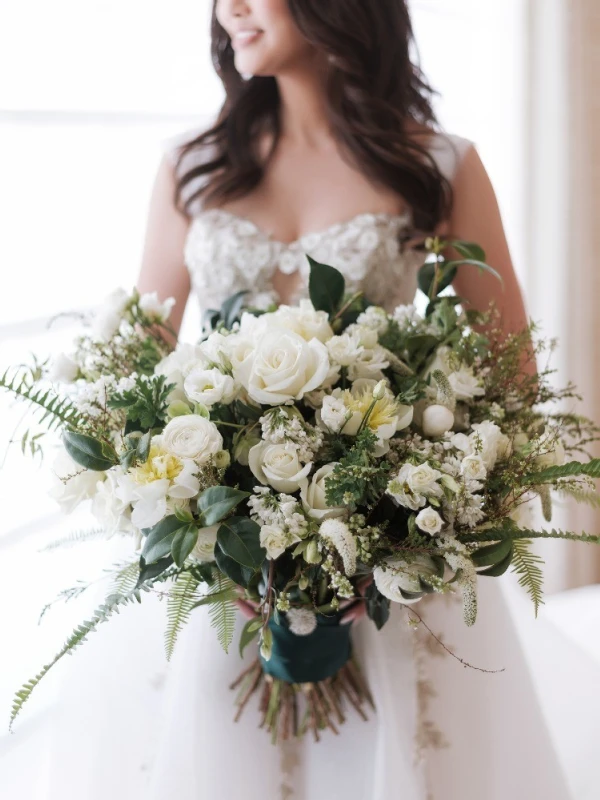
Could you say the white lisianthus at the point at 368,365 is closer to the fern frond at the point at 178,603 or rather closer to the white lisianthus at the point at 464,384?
the white lisianthus at the point at 464,384

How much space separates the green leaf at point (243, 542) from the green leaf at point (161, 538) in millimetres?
41

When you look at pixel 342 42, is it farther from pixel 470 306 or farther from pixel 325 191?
pixel 470 306

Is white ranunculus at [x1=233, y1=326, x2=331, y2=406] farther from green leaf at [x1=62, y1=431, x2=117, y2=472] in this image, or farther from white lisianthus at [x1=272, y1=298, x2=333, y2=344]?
green leaf at [x1=62, y1=431, x2=117, y2=472]

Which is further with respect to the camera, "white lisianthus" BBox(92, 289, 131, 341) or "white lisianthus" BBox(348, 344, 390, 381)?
"white lisianthus" BBox(92, 289, 131, 341)

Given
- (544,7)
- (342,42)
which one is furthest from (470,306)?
(544,7)

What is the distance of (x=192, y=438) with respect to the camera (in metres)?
0.69

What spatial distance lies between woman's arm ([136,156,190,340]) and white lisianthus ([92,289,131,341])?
0.42m

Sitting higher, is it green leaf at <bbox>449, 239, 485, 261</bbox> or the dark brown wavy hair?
the dark brown wavy hair

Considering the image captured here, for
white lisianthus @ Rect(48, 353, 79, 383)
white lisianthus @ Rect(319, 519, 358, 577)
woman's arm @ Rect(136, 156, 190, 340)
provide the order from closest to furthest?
1. white lisianthus @ Rect(319, 519, 358, 577)
2. white lisianthus @ Rect(48, 353, 79, 383)
3. woman's arm @ Rect(136, 156, 190, 340)

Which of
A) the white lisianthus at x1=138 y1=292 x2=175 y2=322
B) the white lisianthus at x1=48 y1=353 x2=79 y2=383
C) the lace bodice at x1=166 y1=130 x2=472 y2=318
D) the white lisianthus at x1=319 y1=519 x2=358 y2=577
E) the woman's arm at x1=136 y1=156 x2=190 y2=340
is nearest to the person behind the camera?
the white lisianthus at x1=319 y1=519 x2=358 y2=577

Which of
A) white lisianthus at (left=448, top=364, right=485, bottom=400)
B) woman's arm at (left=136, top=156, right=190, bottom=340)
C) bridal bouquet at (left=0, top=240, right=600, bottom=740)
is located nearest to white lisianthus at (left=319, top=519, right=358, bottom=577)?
bridal bouquet at (left=0, top=240, right=600, bottom=740)

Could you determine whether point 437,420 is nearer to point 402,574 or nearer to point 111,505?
point 402,574

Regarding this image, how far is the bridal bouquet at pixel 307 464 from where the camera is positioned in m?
0.69

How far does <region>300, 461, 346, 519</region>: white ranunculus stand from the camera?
2.31 ft
